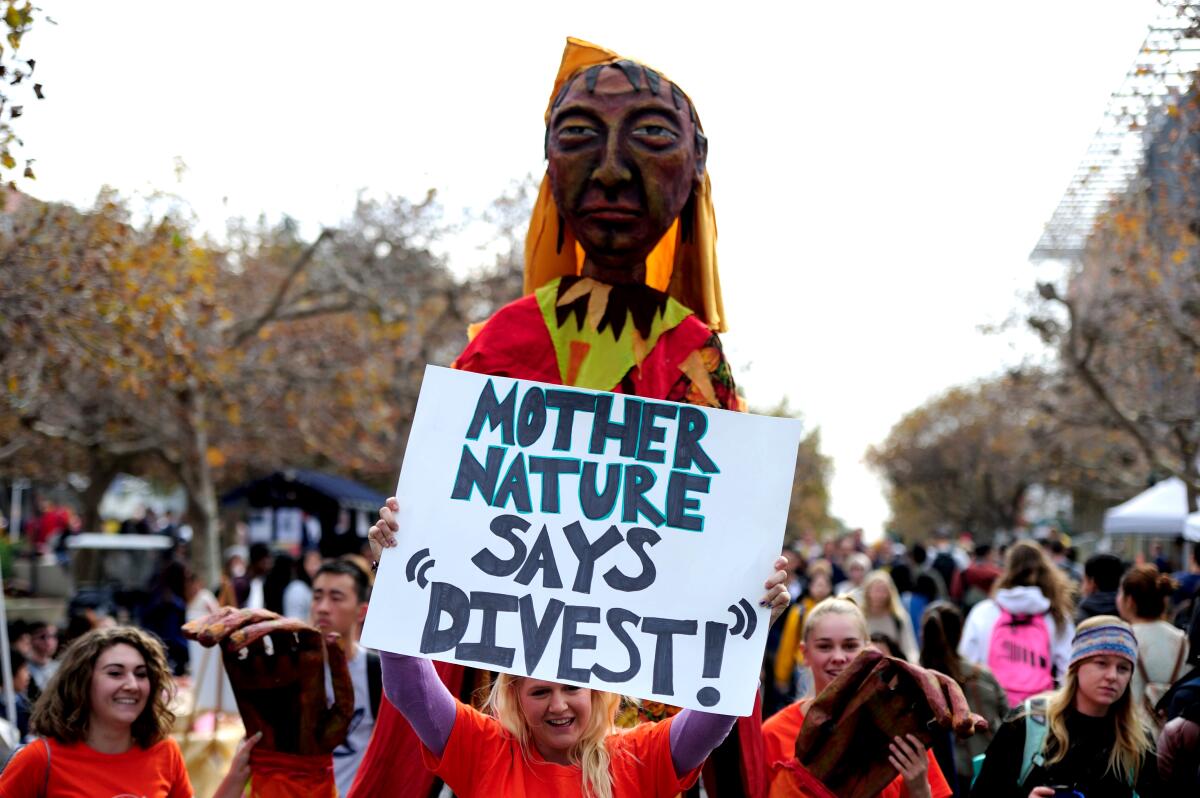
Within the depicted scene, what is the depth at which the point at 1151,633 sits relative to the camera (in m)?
6.47

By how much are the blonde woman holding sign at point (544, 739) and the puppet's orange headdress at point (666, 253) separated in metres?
1.99

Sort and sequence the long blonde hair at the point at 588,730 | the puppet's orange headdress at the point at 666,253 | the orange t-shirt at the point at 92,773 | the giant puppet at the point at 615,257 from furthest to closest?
the puppet's orange headdress at the point at 666,253, the giant puppet at the point at 615,257, the orange t-shirt at the point at 92,773, the long blonde hair at the point at 588,730

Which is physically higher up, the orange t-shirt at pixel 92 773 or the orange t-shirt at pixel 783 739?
the orange t-shirt at pixel 783 739

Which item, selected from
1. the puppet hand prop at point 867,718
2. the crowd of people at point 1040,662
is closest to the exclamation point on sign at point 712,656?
the puppet hand prop at point 867,718

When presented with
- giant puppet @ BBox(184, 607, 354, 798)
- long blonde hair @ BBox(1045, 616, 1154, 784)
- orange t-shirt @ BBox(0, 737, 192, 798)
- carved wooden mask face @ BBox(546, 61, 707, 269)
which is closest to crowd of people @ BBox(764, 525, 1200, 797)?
long blonde hair @ BBox(1045, 616, 1154, 784)

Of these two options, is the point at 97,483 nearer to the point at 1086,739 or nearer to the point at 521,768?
the point at 1086,739

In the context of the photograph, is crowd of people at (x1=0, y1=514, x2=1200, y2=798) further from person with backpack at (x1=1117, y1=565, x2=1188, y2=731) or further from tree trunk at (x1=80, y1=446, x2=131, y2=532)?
tree trunk at (x1=80, y1=446, x2=131, y2=532)

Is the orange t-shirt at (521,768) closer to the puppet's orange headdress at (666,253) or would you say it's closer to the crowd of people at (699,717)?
the crowd of people at (699,717)

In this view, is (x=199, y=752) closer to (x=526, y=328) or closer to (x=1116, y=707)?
(x=526, y=328)

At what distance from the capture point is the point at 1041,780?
429 centimetres

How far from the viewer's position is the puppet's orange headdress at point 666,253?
17.3ft

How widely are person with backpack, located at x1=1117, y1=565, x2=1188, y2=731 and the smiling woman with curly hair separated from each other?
4.11 m

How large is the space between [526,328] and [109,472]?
74.6ft

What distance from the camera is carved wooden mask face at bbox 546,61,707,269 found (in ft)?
16.1
